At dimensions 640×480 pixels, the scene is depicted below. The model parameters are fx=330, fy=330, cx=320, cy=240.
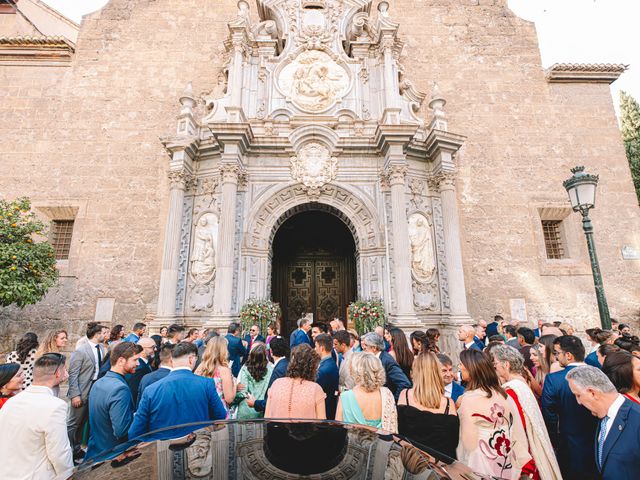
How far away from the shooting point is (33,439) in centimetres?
232

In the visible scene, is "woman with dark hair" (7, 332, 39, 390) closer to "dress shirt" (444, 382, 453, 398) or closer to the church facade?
the church facade

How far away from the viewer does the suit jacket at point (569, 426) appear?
9.87ft

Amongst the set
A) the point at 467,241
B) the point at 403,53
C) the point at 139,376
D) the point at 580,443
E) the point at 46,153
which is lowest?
the point at 580,443

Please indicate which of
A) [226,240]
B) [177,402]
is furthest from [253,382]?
[226,240]

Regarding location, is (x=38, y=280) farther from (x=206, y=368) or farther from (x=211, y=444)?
(x=211, y=444)

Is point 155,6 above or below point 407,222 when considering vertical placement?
above

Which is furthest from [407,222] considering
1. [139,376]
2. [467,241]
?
[139,376]

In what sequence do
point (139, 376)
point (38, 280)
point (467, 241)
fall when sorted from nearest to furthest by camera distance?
point (139, 376) → point (38, 280) → point (467, 241)

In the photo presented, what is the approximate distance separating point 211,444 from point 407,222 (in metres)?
9.01

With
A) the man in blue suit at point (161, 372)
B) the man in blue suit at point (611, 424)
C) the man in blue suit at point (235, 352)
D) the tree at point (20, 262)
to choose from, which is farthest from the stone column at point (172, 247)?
the man in blue suit at point (611, 424)

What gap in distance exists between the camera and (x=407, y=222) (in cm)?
1012

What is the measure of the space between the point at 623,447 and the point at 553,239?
43.2ft

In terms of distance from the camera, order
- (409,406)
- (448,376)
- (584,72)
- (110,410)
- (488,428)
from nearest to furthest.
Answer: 1. (488,428)
2. (409,406)
3. (110,410)
4. (448,376)
5. (584,72)

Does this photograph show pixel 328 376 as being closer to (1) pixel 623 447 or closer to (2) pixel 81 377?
(1) pixel 623 447
